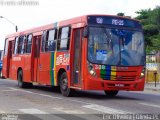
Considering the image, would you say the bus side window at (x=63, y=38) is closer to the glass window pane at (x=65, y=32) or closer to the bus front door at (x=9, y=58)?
the glass window pane at (x=65, y=32)

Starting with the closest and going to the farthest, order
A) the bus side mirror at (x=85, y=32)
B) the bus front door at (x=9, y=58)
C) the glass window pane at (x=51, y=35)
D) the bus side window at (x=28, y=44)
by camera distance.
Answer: the bus side mirror at (x=85, y=32)
the glass window pane at (x=51, y=35)
the bus side window at (x=28, y=44)
the bus front door at (x=9, y=58)

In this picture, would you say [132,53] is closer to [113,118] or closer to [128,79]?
[128,79]

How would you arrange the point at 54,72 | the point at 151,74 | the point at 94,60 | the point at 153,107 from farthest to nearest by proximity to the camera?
the point at 151,74
the point at 54,72
the point at 94,60
the point at 153,107

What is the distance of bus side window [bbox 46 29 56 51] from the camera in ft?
65.4

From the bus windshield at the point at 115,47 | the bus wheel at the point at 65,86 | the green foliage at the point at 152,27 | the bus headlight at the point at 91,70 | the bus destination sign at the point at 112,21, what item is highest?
the green foliage at the point at 152,27

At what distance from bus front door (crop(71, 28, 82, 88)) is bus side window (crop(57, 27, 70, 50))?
1.80ft

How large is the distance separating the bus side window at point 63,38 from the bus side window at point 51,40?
54 cm

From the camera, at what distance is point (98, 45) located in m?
17.0

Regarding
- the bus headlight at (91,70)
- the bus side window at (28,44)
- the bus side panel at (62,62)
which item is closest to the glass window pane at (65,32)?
the bus side panel at (62,62)

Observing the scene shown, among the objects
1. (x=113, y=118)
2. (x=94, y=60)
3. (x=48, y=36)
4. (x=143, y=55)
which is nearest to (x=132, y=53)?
(x=143, y=55)

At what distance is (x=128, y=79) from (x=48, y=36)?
505cm

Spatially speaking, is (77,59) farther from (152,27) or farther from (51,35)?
(152,27)

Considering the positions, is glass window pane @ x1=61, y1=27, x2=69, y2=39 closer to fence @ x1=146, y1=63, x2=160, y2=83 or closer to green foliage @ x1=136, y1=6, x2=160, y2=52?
fence @ x1=146, y1=63, x2=160, y2=83

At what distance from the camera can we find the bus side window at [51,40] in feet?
65.4
